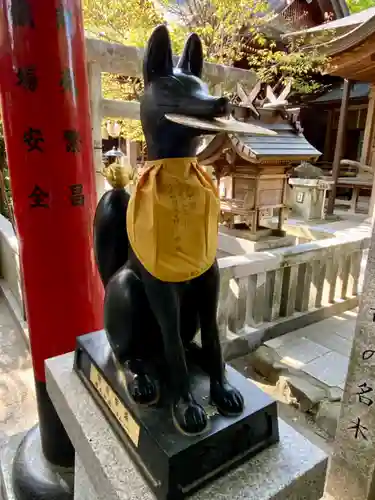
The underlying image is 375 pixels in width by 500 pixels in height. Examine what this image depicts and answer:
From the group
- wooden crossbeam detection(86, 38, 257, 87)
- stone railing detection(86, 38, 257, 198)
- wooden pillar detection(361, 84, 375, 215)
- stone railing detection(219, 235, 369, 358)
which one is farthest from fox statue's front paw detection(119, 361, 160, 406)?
wooden pillar detection(361, 84, 375, 215)

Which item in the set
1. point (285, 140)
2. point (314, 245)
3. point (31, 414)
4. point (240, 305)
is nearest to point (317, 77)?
point (285, 140)

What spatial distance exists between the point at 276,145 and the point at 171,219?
3.41m

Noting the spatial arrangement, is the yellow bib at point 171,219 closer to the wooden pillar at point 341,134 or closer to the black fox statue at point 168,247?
the black fox statue at point 168,247

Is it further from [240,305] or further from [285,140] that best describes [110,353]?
[285,140]

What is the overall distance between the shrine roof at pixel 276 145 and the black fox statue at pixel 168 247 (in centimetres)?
292

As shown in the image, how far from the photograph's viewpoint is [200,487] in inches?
32.5

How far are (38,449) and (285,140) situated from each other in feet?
12.0

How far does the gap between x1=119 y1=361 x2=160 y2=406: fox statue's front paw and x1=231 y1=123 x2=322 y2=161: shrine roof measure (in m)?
3.06

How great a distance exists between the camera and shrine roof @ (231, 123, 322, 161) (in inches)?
147

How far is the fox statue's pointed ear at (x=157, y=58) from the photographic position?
81 cm

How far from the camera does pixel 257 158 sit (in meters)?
3.71

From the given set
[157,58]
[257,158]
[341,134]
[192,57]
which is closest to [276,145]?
[257,158]

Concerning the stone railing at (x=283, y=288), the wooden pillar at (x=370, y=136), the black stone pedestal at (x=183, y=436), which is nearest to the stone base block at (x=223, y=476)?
the black stone pedestal at (x=183, y=436)

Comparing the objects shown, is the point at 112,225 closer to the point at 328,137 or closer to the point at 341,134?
the point at 341,134
